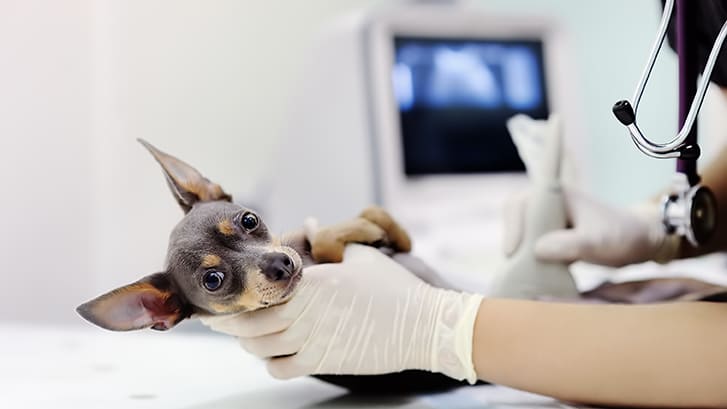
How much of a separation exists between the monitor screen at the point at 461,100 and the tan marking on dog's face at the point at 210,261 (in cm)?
103

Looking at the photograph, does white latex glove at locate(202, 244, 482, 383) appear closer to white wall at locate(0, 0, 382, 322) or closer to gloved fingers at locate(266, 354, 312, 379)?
gloved fingers at locate(266, 354, 312, 379)

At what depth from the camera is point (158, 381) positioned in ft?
2.60

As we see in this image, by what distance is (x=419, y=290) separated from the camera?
26.1 inches

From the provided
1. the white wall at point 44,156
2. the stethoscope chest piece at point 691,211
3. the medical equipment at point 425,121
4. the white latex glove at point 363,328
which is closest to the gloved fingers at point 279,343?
the white latex glove at point 363,328

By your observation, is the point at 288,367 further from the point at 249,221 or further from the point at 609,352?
the point at 609,352

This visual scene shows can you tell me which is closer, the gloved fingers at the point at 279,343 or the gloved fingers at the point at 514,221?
the gloved fingers at the point at 279,343

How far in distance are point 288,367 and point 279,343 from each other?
0.11 ft


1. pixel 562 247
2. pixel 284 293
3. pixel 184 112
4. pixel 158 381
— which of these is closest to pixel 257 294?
pixel 284 293

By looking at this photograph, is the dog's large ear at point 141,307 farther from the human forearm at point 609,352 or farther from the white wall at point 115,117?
the human forearm at point 609,352

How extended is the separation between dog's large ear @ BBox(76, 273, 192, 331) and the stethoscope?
0.39 meters

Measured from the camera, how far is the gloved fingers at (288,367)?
64 cm

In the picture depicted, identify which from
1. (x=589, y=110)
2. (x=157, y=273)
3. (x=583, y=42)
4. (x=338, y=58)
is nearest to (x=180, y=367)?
(x=157, y=273)

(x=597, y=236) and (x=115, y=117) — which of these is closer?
(x=597, y=236)

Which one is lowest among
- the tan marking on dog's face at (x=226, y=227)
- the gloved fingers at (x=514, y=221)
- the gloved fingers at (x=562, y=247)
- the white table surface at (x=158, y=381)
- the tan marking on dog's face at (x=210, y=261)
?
the white table surface at (x=158, y=381)
